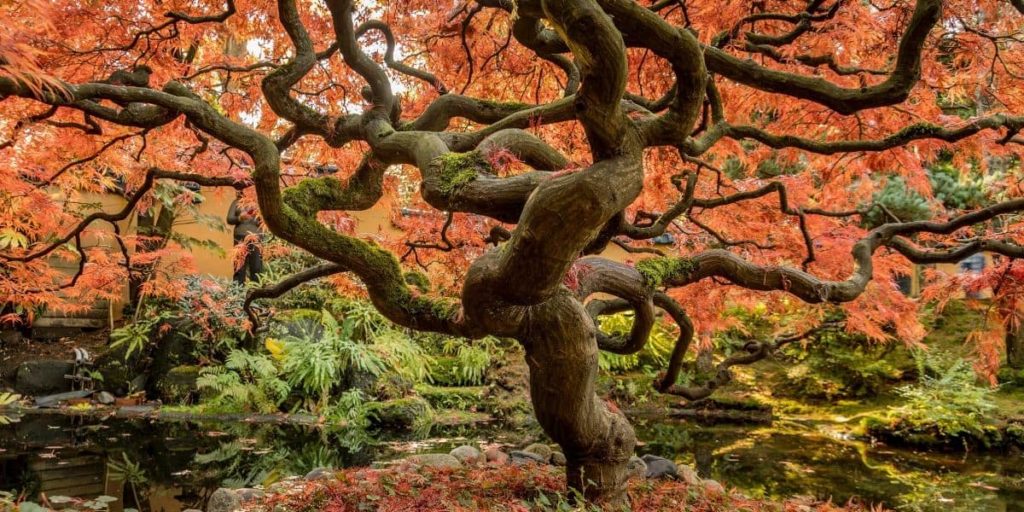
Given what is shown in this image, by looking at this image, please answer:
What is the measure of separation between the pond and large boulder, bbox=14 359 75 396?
1.57 meters

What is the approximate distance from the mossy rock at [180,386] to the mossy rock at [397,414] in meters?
2.57

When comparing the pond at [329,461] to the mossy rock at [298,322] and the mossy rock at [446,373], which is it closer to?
the mossy rock at [298,322]

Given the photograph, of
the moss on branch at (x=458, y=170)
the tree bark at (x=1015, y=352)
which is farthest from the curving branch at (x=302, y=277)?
the tree bark at (x=1015, y=352)

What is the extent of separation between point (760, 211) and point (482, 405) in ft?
17.6

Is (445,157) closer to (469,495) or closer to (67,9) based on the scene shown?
(469,495)

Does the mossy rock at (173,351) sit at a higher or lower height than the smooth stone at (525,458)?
higher

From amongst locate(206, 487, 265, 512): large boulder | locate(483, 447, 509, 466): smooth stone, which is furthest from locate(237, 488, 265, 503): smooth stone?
locate(483, 447, 509, 466): smooth stone

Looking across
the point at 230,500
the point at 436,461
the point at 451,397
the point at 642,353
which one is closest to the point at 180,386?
the point at 451,397

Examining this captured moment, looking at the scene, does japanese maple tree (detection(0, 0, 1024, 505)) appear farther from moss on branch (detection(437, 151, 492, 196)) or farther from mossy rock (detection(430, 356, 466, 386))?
mossy rock (detection(430, 356, 466, 386))

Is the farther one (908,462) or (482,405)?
(482,405)

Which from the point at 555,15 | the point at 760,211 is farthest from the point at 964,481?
the point at 555,15

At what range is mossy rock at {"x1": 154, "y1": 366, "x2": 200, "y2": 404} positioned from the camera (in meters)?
8.58

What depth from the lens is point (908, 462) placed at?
6324 millimetres

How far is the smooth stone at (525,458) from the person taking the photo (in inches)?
197
